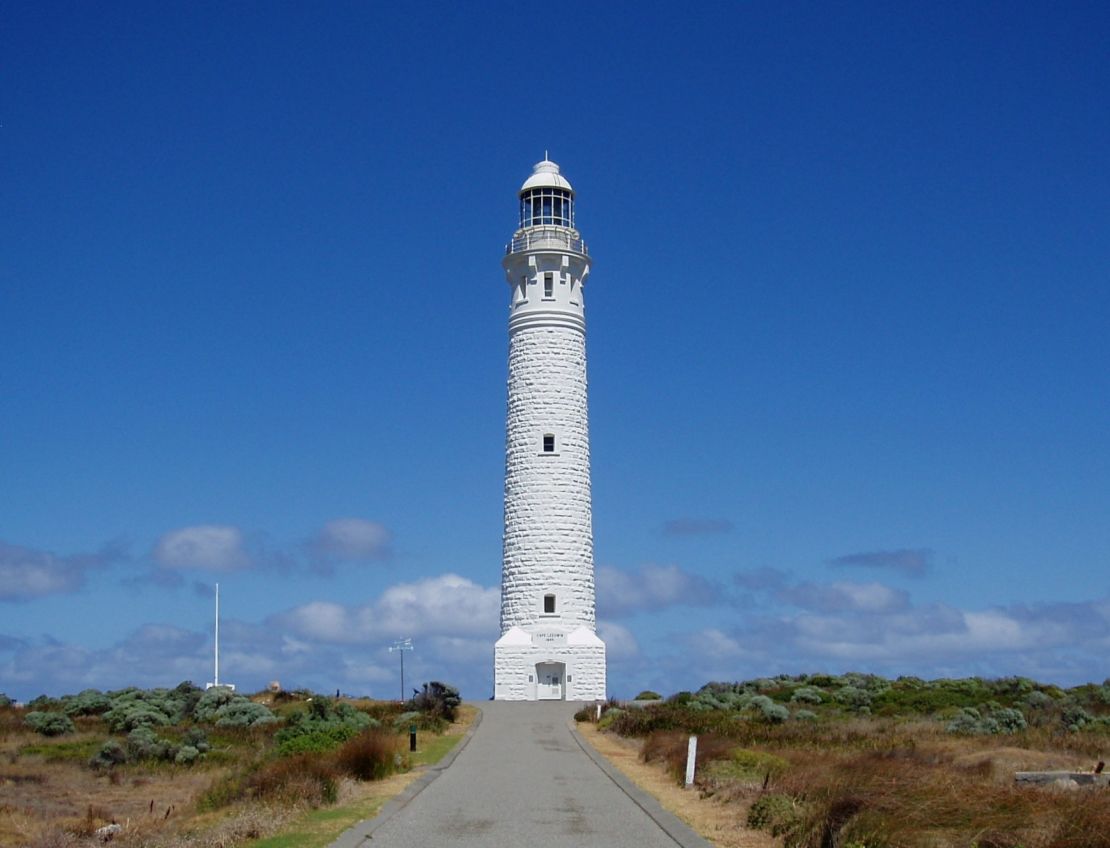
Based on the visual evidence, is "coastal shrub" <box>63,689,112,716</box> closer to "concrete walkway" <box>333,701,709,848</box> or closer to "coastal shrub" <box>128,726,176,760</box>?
"coastal shrub" <box>128,726,176,760</box>

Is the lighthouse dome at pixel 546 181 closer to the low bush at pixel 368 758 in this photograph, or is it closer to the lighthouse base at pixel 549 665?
the lighthouse base at pixel 549 665


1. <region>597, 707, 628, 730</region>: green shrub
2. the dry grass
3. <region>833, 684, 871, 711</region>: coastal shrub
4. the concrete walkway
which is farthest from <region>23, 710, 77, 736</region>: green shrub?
<region>833, 684, 871, 711</region>: coastal shrub

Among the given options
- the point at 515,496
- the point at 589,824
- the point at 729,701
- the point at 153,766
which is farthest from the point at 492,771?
the point at 515,496

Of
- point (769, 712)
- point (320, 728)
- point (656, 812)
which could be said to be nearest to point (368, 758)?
point (656, 812)

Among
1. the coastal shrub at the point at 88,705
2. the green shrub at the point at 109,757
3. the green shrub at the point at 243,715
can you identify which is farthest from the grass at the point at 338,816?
the coastal shrub at the point at 88,705

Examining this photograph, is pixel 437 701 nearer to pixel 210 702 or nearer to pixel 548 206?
pixel 210 702

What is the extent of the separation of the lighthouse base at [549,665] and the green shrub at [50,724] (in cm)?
1508

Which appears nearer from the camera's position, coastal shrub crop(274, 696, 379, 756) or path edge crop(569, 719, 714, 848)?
path edge crop(569, 719, 714, 848)

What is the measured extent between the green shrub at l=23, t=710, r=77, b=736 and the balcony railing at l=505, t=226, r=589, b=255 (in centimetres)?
2183

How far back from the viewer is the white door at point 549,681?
1761 inches

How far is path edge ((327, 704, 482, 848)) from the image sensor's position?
45.9 ft

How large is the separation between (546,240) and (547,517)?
977 centimetres

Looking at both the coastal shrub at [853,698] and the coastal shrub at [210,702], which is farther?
the coastal shrub at [853,698]

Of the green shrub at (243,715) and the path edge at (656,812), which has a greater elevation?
the green shrub at (243,715)
